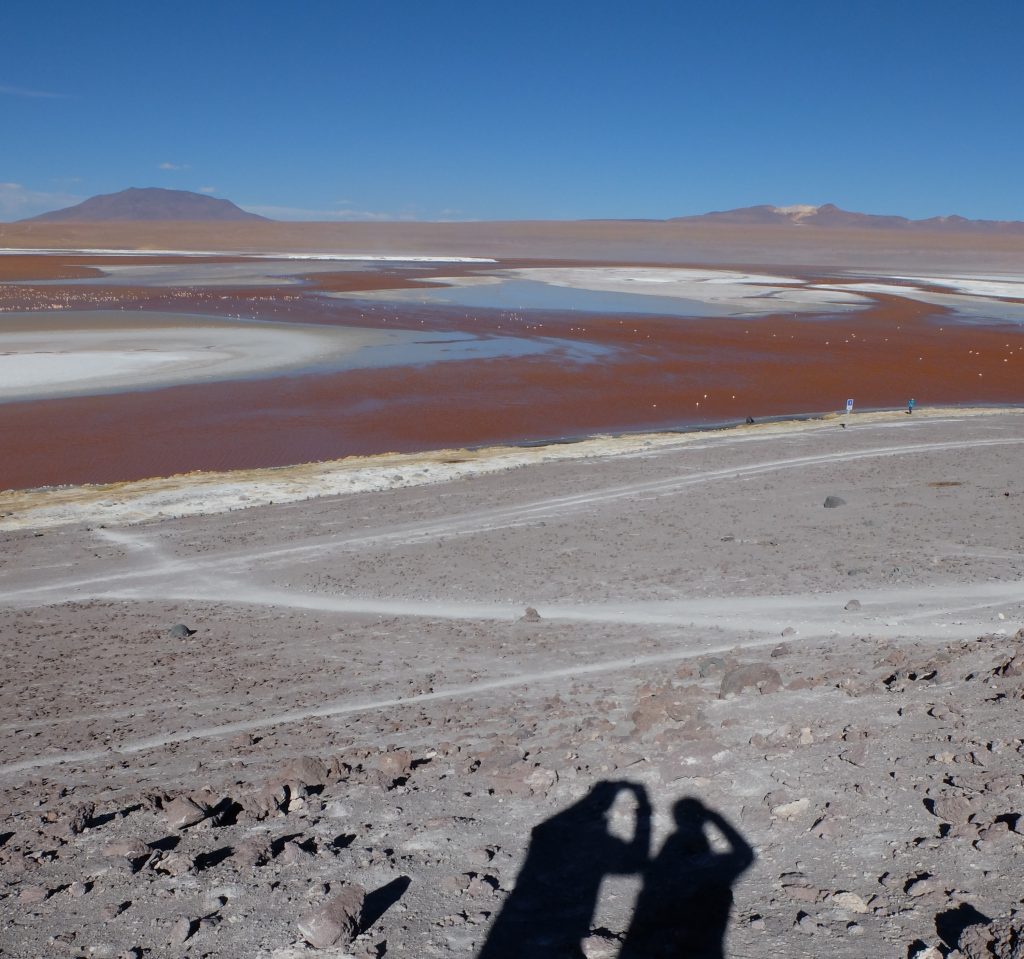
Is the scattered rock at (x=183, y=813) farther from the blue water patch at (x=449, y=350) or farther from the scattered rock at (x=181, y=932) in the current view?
the blue water patch at (x=449, y=350)

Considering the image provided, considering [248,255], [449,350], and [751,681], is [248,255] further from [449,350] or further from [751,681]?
[751,681]

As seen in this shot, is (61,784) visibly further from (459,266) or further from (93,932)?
(459,266)

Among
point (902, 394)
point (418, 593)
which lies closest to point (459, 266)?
point (902, 394)

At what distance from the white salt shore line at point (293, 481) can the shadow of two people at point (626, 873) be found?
992cm

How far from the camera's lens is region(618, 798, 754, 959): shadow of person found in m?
4.21

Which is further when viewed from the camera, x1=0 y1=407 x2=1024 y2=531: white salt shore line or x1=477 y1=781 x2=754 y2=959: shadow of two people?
x1=0 y1=407 x2=1024 y2=531: white salt shore line

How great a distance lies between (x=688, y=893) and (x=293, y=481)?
12.0 meters

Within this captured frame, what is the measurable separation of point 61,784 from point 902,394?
24.6 meters

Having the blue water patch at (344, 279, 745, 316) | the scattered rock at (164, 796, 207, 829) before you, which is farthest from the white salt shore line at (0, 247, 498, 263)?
the scattered rock at (164, 796, 207, 829)

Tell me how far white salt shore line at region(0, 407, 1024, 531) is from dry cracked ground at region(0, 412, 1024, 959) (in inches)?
44.8

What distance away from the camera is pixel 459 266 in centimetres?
7481

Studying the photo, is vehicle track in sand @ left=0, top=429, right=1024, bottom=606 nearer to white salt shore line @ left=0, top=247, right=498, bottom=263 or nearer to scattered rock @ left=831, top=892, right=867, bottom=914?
scattered rock @ left=831, top=892, right=867, bottom=914

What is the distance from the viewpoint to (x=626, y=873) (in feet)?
15.6

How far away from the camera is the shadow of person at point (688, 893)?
166 inches
